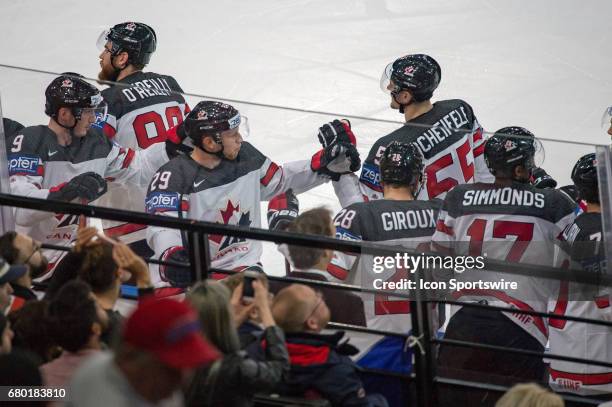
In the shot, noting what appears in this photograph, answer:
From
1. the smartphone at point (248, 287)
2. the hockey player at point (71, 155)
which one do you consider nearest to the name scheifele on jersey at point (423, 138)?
the hockey player at point (71, 155)

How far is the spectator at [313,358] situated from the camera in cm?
457

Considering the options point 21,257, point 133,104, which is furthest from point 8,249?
point 133,104

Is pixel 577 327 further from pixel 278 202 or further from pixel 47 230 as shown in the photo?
pixel 47 230

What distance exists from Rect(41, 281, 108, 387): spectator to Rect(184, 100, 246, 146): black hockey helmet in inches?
83.1

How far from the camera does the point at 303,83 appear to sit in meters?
10.1

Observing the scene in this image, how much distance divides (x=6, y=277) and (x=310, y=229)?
1.35 meters

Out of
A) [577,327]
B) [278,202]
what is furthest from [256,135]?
[577,327]

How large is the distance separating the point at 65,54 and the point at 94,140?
4.38 m

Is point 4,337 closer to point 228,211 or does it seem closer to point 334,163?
point 228,211

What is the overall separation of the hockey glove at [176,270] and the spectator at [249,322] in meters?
0.56

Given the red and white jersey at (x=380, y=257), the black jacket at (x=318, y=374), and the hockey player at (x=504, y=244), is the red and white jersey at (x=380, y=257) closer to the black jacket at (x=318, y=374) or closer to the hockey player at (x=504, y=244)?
the hockey player at (x=504, y=244)

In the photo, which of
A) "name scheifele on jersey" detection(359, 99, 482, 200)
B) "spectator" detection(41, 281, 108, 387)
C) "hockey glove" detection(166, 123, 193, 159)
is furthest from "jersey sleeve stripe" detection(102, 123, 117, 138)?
"spectator" detection(41, 281, 108, 387)

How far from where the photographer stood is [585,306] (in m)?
5.64

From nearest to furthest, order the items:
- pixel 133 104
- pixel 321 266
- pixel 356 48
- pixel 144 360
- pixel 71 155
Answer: pixel 144 360, pixel 321 266, pixel 71 155, pixel 133 104, pixel 356 48
